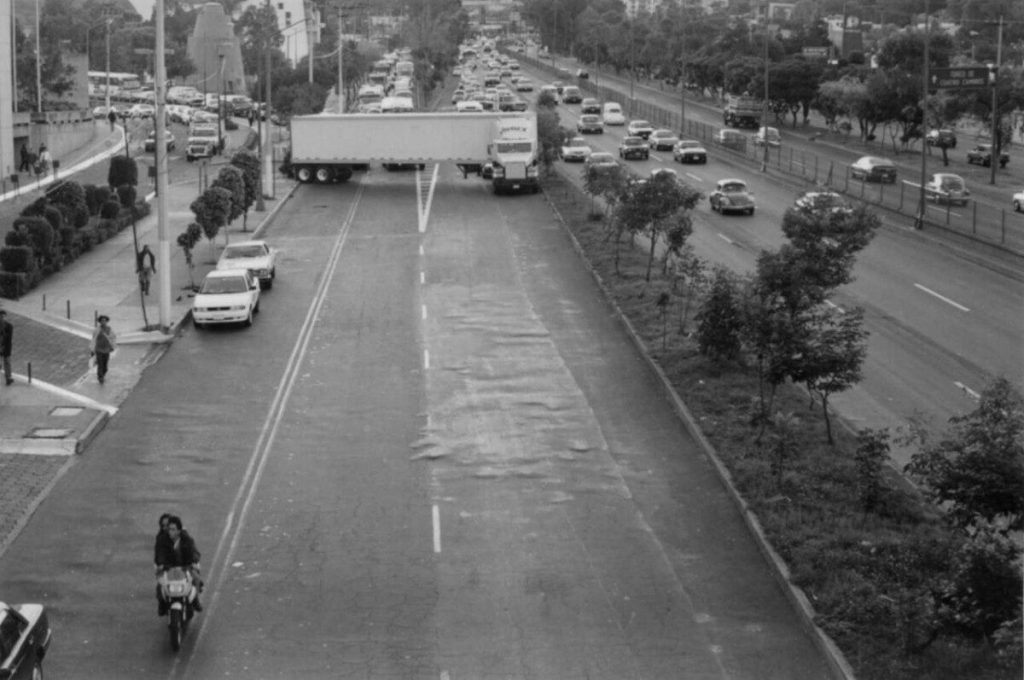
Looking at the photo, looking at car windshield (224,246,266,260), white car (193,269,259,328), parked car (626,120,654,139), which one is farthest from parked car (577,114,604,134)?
white car (193,269,259,328)

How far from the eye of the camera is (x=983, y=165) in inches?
3167

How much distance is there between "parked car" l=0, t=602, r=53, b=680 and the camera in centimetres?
1476

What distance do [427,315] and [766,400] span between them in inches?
456

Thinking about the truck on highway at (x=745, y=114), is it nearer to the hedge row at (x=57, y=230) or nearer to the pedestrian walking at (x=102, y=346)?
the hedge row at (x=57, y=230)

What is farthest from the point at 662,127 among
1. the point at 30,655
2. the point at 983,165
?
the point at 30,655

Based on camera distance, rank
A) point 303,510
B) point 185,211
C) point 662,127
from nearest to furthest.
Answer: point 303,510 → point 185,211 → point 662,127

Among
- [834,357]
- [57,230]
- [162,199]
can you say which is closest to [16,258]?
[57,230]

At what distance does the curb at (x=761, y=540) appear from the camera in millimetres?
16688

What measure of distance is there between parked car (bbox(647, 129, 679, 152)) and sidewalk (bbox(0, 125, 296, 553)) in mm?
35533

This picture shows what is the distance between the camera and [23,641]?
15.2 m

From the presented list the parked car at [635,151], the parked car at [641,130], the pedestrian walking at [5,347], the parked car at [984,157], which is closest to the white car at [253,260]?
the pedestrian walking at [5,347]

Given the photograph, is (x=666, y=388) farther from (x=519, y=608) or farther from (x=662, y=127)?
(x=662, y=127)

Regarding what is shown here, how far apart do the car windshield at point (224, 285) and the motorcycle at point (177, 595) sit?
20.0 meters

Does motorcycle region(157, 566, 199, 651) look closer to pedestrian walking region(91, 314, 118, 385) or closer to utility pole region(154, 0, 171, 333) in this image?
pedestrian walking region(91, 314, 118, 385)
